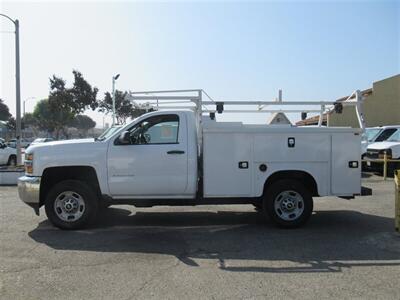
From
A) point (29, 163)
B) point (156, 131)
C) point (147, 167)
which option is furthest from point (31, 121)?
point (147, 167)

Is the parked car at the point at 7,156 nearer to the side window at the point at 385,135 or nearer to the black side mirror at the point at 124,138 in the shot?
the black side mirror at the point at 124,138

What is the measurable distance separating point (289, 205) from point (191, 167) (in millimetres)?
1846

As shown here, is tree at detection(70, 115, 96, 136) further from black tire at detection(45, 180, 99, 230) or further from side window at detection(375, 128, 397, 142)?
black tire at detection(45, 180, 99, 230)

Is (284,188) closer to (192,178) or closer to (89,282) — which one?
(192,178)

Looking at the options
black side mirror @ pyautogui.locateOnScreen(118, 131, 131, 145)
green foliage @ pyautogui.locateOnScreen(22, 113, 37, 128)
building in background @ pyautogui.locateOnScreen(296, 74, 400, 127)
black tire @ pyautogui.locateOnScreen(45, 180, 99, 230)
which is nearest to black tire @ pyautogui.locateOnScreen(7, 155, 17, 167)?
black tire @ pyautogui.locateOnScreen(45, 180, 99, 230)

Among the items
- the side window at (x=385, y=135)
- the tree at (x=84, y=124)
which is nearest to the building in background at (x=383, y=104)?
the side window at (x=385, y=135)

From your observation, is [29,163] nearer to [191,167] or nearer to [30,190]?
[30,190]

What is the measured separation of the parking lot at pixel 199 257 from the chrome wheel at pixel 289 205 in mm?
313

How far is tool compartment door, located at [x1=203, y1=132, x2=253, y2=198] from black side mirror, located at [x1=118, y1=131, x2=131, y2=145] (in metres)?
1.30

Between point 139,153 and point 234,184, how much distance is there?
5.64ft

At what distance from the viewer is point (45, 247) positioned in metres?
6.70

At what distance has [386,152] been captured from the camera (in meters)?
17.3

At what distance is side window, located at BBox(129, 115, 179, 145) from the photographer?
779 cm

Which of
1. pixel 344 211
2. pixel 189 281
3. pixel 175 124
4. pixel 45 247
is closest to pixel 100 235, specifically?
pixel 45 247
